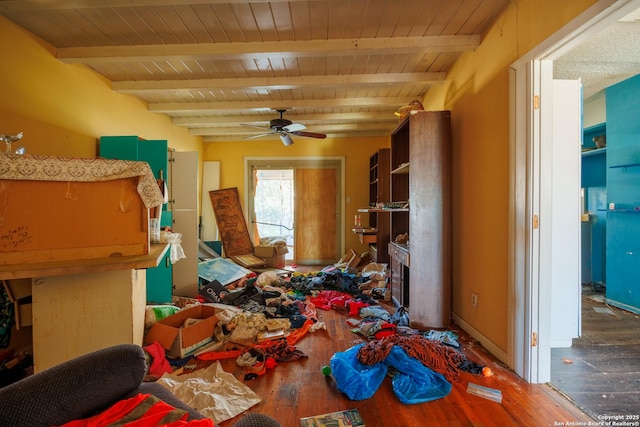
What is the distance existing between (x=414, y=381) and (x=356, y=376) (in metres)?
0.37

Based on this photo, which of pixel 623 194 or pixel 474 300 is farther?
pixel 623 194

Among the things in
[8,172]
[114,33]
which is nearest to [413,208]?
[8,172]

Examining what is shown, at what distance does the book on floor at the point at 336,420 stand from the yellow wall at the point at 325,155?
4163mm

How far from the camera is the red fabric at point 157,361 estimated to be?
189cm

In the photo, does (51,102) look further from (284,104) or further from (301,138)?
(301,138)

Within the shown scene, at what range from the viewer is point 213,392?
1676 mm

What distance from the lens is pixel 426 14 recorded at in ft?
6.77

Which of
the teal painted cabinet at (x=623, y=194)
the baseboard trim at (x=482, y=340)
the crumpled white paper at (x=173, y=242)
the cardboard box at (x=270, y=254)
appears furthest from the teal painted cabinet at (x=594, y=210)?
the crumpled white paper at (x=173, y=242)

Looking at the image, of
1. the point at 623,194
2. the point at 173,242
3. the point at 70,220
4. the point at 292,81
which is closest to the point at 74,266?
the point at 70,220

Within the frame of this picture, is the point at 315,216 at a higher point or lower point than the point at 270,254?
higher

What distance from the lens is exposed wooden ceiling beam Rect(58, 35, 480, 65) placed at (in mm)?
2340

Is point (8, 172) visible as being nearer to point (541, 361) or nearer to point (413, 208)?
point (413, 208)

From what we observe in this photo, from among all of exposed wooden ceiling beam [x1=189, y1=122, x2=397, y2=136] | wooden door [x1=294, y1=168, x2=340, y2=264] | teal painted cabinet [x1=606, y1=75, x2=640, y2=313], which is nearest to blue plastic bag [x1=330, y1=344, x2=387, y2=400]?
teal painted cabinet [x1=606, y1=75, x2=640, y2=313]

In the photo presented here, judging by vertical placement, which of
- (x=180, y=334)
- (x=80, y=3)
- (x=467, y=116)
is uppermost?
(x=80, y=3)
